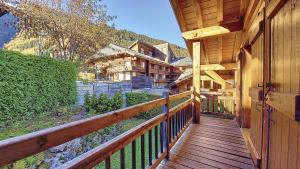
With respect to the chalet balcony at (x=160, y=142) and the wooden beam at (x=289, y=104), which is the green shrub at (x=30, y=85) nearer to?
the chalet balcony at (x=160, y=142)

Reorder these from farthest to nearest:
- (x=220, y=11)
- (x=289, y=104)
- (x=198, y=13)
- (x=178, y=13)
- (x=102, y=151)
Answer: (x=178, y=13)
(x=198, y=13)
(x=220, y=11)
(x=102, y=151)
(x=289, y=104)

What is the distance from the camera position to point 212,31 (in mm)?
4184

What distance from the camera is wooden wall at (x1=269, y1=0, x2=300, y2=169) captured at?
3.76ft

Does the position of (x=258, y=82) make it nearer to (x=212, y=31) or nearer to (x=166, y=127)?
(x=166, y=127)

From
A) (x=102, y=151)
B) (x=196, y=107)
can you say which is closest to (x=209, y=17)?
(x=196, y=107)

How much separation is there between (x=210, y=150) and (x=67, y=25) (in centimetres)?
1214

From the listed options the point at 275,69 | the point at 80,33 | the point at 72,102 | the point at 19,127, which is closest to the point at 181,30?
the point at 275,69

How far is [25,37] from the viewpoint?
35.2 ft

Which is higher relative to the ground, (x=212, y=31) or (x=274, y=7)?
(x=212, y=31)

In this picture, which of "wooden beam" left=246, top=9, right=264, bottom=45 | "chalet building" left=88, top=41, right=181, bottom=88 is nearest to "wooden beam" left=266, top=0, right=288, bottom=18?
"wooden beam" left=246, top=9, right=264, bottom=45

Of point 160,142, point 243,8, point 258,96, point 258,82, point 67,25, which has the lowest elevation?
point 160,142

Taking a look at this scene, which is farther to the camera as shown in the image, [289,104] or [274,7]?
[274,7]

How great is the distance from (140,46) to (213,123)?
Answer: 22.1 m

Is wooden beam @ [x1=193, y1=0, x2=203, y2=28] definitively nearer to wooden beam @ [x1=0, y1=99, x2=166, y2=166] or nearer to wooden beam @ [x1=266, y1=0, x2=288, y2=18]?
wooden beam @ [x1=266, y1=0, x2=288, y2=18]
